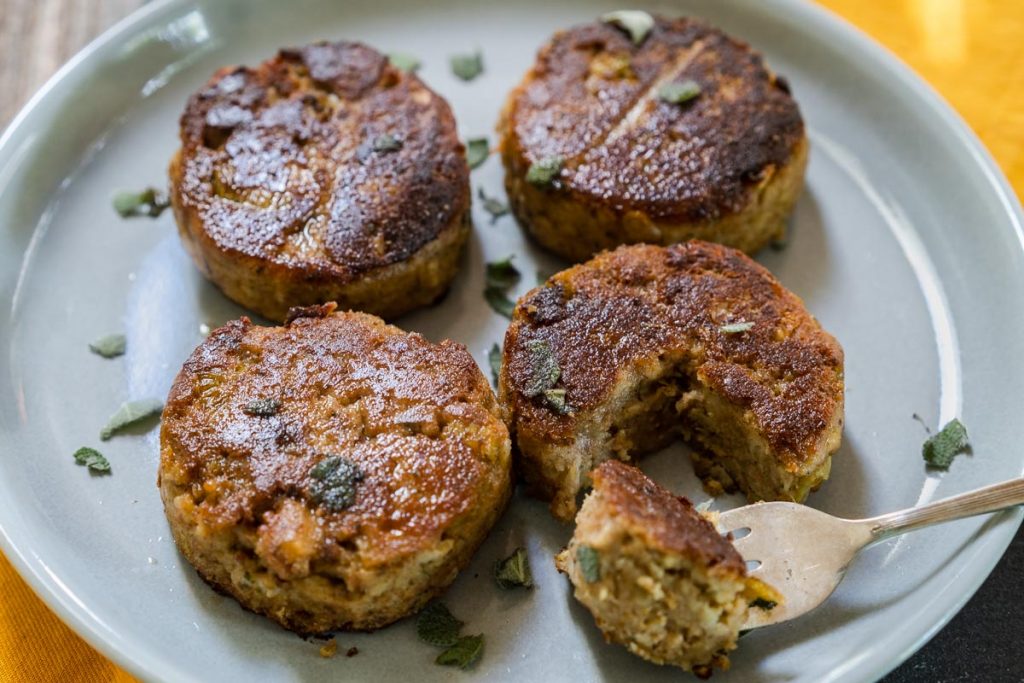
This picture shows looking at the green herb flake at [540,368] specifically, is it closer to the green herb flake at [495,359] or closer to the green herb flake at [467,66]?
the green herb flake at [495,359]

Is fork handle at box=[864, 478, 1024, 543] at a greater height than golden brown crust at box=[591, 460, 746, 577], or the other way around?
golden brown crust at box=[591, 460, 746, 577]

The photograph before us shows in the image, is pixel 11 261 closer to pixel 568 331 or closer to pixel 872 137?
pixel 568 331

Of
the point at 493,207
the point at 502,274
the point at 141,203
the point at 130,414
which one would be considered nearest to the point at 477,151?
the point at 493,207

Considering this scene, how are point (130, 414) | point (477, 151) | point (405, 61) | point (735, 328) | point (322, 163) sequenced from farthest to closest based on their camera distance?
point (405, 61) < point (477, 151) < point (322, 163) < point (130, 414) < point (735, 328)

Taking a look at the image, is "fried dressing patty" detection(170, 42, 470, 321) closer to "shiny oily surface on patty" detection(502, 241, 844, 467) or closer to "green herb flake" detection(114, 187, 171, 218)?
"green herb flake" detection(114, 187, 171, 218)

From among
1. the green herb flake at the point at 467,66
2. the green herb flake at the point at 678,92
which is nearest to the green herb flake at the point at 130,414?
the green herb flake at the point at 467,66

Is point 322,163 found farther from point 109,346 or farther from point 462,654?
point 462,654

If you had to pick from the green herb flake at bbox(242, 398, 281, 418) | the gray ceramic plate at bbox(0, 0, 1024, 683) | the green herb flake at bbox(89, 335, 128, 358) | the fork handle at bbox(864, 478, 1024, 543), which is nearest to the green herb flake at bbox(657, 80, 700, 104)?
the gray ceramic plate at bbox(0, 0, 1024, 683)
